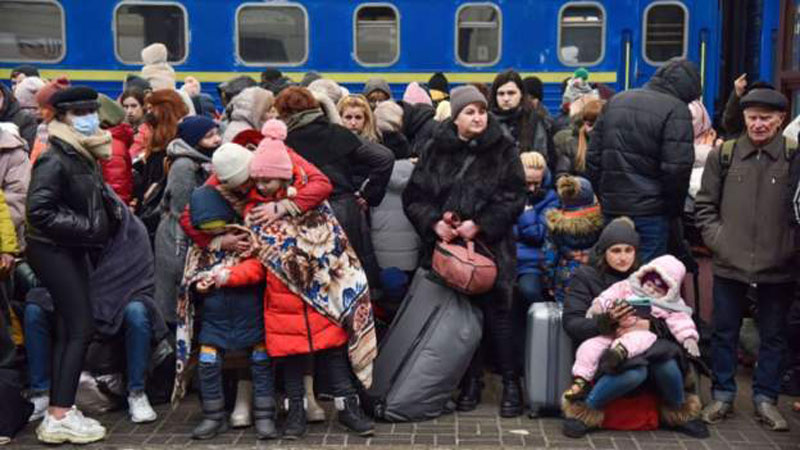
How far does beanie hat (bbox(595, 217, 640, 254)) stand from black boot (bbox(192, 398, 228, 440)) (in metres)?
2.41

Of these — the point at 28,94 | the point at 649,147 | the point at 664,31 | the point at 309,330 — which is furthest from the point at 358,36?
the point at 309,330

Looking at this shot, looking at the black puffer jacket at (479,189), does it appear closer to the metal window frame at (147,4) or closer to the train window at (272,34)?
the train window at (272,34)

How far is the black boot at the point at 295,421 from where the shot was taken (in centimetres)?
593

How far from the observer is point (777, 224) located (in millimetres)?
6035

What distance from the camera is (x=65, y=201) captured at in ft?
19.0

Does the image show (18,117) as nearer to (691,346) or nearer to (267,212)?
(267,212)

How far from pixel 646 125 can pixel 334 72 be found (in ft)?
22.9

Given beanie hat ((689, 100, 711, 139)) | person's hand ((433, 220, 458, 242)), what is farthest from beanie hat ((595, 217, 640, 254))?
beanie hat ((689, 100, 711, 139))

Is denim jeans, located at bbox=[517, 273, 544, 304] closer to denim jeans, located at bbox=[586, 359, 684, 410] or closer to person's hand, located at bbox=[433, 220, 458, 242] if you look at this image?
person's hand, located at bbox=[433, 220, 458, 242]

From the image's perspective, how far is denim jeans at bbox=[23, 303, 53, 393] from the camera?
6207mm

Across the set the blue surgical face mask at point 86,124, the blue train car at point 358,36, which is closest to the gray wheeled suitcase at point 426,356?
the blue surgical face mask at point 86,124

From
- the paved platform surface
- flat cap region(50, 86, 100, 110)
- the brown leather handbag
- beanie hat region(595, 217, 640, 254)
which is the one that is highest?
flat cap region(50, 86, 100, 110)

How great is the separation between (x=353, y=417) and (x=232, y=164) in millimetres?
1627

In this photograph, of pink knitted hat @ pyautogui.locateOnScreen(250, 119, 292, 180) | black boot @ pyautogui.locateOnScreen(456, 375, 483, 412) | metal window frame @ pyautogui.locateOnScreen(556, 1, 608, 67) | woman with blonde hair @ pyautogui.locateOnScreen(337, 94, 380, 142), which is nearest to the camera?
pink knitted hat @ pyautogui.locateOnScreen(250, 119, 292, 180)
